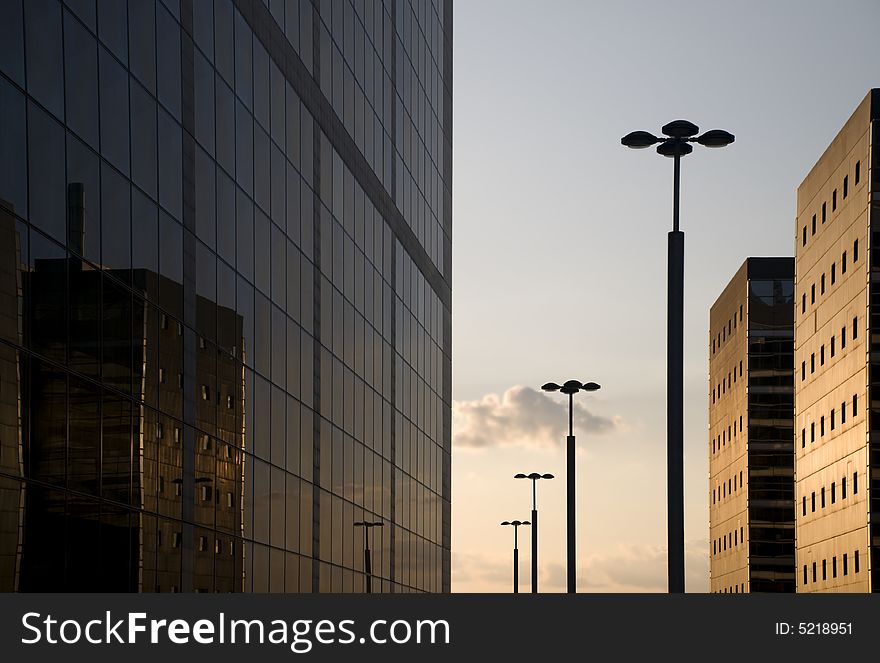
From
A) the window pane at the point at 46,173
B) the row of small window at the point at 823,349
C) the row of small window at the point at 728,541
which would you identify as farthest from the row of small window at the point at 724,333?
the window pane at the point at 46,173

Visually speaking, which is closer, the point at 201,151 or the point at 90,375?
the point at 90,375

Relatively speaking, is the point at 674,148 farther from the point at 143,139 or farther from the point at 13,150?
the point at 13,150

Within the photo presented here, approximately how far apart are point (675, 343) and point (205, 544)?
1372 cm

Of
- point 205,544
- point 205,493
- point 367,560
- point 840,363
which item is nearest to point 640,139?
point 205,493

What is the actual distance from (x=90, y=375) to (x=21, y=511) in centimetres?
398

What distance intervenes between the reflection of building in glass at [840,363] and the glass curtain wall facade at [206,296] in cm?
3662

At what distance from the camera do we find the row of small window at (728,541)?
151 m

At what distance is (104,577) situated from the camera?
2852cm

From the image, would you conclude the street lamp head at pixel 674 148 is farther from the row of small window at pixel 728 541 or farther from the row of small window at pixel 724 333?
the row of small window at pixel 728 541

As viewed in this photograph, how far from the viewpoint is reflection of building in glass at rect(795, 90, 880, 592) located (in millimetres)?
90312

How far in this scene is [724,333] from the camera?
519 feet

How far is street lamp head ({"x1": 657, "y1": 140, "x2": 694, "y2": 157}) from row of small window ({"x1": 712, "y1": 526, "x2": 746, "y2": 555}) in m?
124
